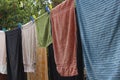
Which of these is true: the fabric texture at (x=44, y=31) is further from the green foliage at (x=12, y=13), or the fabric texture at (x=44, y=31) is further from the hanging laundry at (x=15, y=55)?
the green foliage at (x=12, y=13)

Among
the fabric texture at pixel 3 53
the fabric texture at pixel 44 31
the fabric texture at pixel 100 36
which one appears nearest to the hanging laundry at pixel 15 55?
the fabric texture at pixel 3 53

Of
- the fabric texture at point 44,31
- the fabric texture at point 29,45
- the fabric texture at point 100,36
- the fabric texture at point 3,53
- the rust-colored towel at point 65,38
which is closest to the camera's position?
the fabric texture at point 100,36

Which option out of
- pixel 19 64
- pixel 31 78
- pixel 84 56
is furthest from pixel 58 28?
pixel 31 78

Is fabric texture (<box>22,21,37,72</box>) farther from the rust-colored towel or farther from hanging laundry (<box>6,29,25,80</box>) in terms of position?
the rust-colored towel

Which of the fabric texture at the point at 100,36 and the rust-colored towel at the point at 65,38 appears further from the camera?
the rust-colored towel at the point at 65,38

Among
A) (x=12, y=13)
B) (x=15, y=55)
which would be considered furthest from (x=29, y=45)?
Result: (x=12, y=13)

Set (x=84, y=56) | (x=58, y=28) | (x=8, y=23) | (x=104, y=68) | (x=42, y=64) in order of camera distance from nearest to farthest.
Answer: (x=104, y=68)
(x=84, y=56)
(x=58, y=28)
(x=42, y=64)
(x=8, y=23)

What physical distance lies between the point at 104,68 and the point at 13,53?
292cm

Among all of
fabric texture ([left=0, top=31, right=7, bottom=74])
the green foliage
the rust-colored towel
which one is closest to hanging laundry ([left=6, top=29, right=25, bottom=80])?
fabric texture ([left=0, top=31, right=7, bottom=74])

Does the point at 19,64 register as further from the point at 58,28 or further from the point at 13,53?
the point at 58,28

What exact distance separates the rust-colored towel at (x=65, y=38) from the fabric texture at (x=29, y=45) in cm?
105

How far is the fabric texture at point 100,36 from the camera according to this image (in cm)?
253

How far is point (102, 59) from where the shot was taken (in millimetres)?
2736

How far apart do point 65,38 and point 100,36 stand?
0.82 m
